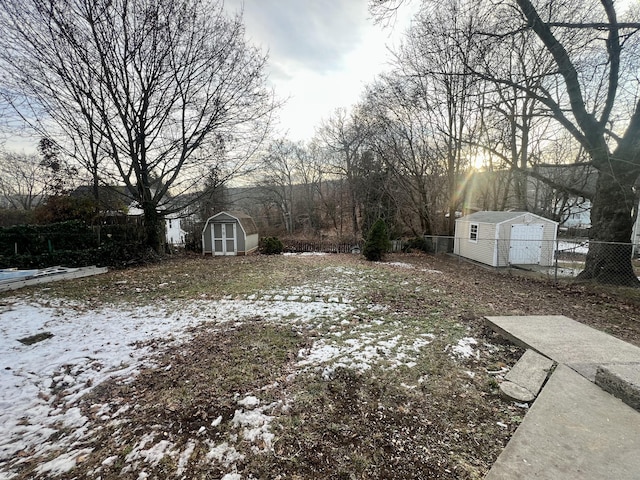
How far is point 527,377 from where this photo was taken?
254 centimetres

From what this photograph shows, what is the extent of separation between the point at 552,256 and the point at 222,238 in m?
15.1

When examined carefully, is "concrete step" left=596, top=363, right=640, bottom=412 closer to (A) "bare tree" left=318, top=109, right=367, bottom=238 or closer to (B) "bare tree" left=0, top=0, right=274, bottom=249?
(B) "bare tree" left=0, top=0, right=274, bottom=249

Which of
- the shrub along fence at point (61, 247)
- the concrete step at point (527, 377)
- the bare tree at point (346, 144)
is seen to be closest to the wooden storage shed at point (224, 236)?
the shrub along fence at point (61, 247)

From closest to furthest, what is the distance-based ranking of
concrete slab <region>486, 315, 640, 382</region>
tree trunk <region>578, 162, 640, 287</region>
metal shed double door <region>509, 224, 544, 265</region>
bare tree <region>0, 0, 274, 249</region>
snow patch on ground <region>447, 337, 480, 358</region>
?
concrete slab <region>486, 315, 640, 382</region>, snow patch on ground <region>447, 337, 480, 358</region>, tree trunk <region>578, 162, 640, 287</region>, bare tree <region>0, 0, 274, 249</region>, metal shed double door <region>509, 224, 544, 265</region>

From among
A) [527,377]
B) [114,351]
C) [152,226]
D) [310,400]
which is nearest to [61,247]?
[152,226]

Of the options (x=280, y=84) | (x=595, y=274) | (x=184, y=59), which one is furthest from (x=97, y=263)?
(x=595, y=274)

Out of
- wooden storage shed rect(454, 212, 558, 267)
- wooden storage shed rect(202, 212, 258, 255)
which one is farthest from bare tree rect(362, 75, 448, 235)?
wooden storage shed rect(202, 212, 258, 255)

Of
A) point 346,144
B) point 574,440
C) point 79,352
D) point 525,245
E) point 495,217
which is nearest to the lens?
point 574,440

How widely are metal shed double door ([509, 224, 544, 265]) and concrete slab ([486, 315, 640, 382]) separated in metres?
8.19

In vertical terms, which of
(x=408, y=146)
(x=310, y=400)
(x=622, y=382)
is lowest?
(x=310, y=400)

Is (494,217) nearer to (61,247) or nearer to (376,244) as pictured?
(376,244)

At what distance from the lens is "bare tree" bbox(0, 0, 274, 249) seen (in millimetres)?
8156

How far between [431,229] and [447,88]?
7188mm

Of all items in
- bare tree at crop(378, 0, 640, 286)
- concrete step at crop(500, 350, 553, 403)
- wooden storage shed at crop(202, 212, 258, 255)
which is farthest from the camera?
wooden storage shed at crop(202, 212, 258, 255)
